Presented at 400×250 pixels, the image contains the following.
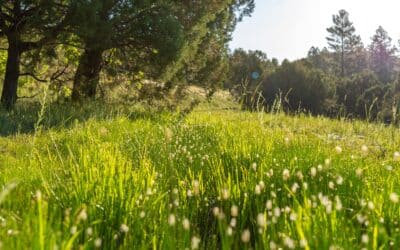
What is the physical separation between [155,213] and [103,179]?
484mm

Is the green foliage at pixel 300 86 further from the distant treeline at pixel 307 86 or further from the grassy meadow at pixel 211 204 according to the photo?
the grassy meadow at pixel 211 204

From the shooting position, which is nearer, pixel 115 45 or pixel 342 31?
pixel 115 45

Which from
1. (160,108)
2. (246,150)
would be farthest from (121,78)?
(246,150)

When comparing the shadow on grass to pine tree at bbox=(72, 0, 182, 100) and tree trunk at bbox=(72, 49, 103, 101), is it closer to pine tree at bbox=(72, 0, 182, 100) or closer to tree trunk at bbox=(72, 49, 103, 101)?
tree trunk at bbox=(72, 49, 103, 101)

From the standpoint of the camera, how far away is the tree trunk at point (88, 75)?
15.7 m

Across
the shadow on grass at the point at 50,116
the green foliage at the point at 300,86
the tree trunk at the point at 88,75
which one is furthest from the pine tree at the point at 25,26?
the green foliage at the point at 300,86

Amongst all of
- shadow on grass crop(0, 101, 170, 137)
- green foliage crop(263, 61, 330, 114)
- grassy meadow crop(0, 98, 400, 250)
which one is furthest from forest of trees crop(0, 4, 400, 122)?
green foliage crop(263, 61, 330, 114)

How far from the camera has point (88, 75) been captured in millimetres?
16375

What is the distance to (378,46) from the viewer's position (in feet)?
363

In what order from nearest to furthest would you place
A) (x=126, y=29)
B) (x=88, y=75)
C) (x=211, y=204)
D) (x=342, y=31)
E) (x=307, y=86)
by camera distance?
(x=211, y=204) → (x=126, y=29) → (x=88, y=75) → (x=307, y=86) → (x=342, y=31)

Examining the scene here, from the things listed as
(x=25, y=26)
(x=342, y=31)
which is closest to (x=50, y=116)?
(x=25, y=26)

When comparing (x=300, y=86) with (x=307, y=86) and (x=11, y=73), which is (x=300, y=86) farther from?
(x=11, y=73)

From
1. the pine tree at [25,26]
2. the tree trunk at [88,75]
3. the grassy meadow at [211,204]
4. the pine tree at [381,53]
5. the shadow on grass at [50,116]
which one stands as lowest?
the shadow on grass at [50,116]

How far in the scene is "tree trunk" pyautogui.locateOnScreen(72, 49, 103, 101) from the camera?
51.5 feet
